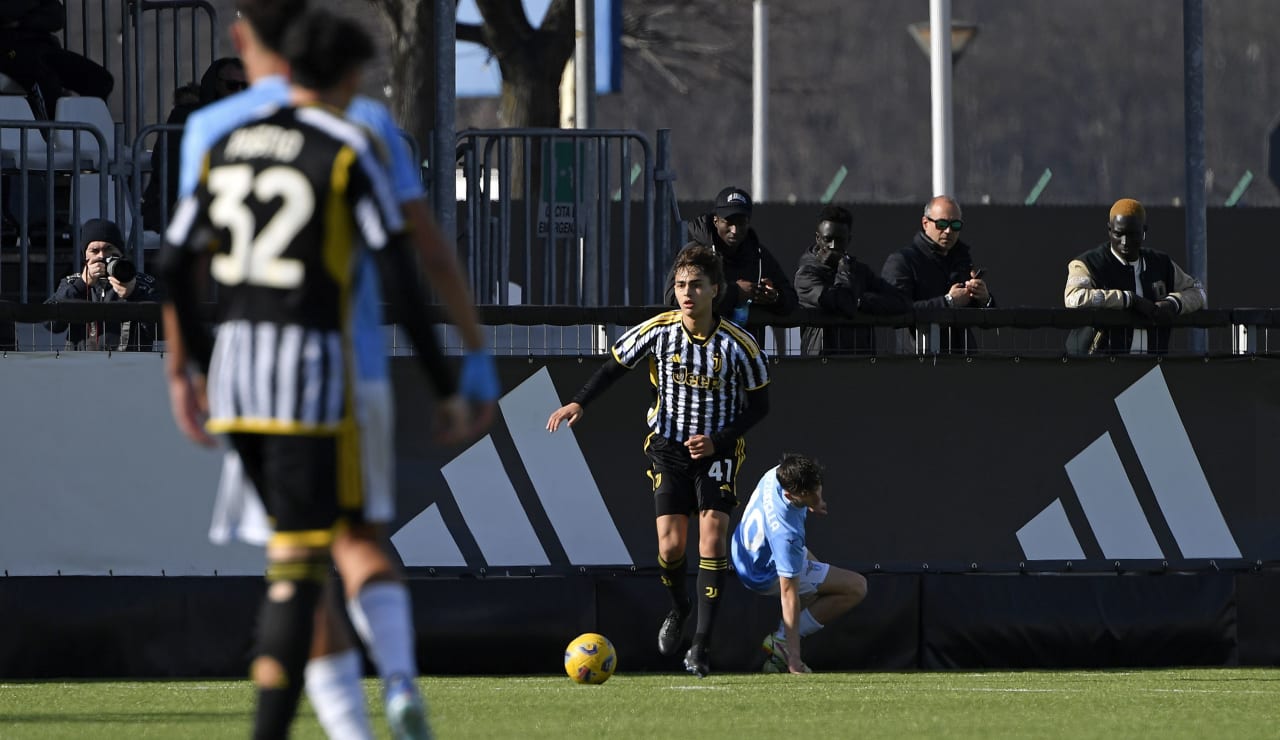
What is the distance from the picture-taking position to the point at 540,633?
11.5 metres

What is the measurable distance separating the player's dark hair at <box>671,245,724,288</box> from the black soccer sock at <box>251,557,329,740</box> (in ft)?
18.7

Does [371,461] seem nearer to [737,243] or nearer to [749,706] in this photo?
[749,706]

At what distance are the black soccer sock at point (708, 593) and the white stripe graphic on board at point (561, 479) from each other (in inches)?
21.7

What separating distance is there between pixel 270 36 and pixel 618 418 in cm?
609

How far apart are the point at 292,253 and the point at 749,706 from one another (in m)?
4.29

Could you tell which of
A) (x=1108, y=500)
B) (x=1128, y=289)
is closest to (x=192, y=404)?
(x=1108, y=500)

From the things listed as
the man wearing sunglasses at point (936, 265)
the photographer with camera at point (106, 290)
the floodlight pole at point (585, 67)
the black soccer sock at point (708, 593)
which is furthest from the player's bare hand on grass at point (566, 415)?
the floodlight pole at point (585, 67)

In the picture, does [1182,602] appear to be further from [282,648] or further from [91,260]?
[282,648]

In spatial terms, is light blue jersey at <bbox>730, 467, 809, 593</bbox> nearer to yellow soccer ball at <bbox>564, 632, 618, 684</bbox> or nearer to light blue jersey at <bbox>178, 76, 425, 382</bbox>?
yellow soccer ball at <bbox>564, 632, 618, 684</bbox>

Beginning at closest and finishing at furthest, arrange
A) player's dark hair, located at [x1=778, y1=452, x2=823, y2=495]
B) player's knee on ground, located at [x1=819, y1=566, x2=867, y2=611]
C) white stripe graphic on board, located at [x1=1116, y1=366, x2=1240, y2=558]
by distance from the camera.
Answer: player's dark hair, located at [x1=778, y1=452, x2=823, y2=495], player's knee on ground, located at [x1=819, y1=566, x2=867, y2=611], white stripe graphic on board, located at [x1=1116, y1=366, x2=1240, y2=558]

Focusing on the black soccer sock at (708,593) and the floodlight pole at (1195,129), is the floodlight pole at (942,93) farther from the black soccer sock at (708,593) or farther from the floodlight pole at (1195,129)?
the black soccer sock at (708,593)

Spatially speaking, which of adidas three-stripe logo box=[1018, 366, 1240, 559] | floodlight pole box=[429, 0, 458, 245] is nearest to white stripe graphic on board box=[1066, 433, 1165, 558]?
adidas three-stripe logo box=[1018, 366, 1240, 559]

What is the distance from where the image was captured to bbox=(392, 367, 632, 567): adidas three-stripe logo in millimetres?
11469

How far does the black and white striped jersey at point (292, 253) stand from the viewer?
5590 mm
